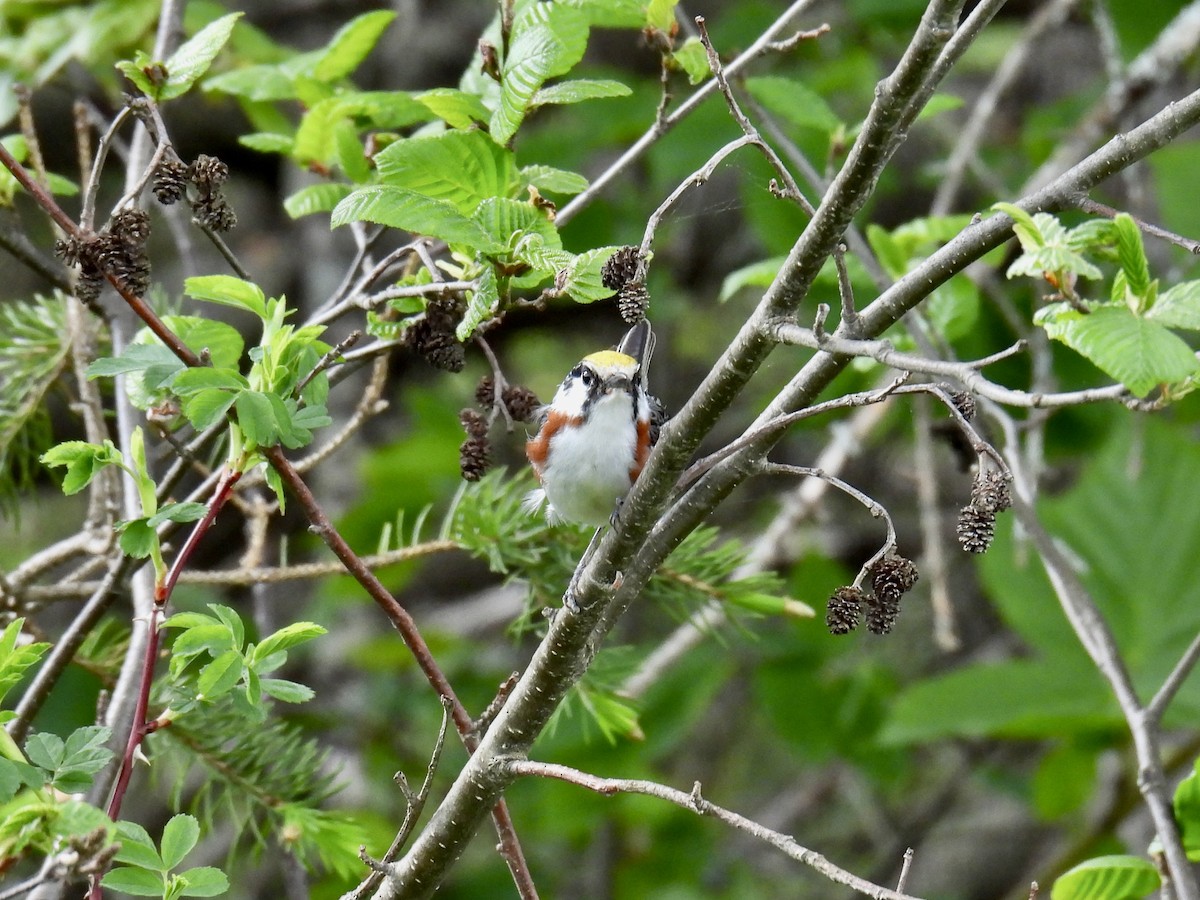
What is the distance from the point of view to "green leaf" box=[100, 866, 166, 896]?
1.19 meters

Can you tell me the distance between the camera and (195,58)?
61.4 inches

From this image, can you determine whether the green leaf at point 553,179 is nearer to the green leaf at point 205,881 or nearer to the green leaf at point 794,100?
the green leaf at point 794,100

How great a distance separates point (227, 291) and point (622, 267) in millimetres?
457

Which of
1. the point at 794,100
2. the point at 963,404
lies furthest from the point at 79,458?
the point at 794,100

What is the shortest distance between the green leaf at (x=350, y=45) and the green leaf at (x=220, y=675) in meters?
1.10

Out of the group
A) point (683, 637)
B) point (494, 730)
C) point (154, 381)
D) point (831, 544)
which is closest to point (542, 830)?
point (683, 637)

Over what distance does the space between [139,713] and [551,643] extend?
469 millimetres

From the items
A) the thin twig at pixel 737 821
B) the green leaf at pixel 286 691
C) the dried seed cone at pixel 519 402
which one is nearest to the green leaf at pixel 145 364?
the green leaf at pixel 286 691

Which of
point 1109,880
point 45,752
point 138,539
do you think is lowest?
point 1109,880

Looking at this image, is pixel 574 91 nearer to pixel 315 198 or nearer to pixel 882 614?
pixel 315 198

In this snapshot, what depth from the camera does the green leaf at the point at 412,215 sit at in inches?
53.1

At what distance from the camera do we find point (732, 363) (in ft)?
4.21

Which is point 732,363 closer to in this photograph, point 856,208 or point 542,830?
point 856,208

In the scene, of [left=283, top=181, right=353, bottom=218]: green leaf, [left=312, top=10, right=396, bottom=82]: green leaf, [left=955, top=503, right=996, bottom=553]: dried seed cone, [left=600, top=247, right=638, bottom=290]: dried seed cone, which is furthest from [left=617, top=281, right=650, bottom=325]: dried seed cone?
[left=312, top=10, right=396, bottom=82]: green leaf
